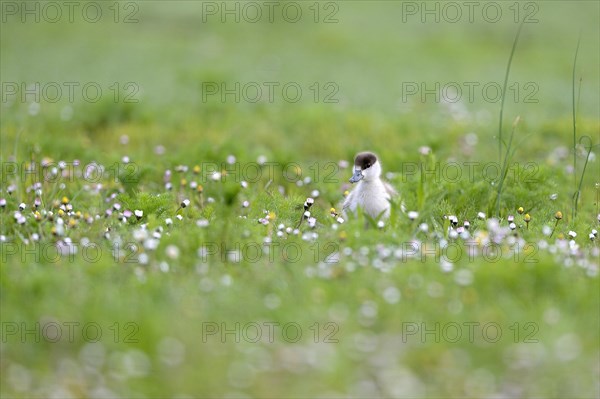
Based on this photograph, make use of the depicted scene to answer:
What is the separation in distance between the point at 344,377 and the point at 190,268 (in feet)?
5.37

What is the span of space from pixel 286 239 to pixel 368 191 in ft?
4.02

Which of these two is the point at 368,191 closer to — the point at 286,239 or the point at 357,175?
the point at 357,175

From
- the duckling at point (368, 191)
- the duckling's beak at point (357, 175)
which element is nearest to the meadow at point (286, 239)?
the duckling at point (368, 191)

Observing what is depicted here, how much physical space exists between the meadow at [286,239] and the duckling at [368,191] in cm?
30

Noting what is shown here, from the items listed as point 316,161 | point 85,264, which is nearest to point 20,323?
point 85,264

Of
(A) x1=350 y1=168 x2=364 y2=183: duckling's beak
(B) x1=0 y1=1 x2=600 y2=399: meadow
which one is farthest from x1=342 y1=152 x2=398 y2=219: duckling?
(B) x1=0 y1=1 x2=600 y2=399: meadow

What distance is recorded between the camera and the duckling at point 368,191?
7062mm

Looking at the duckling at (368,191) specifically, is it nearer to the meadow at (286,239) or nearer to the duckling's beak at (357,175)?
the duckling's beak at (357,175)

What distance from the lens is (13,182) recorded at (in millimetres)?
7957

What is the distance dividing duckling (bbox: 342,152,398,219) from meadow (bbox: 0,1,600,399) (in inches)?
11.8

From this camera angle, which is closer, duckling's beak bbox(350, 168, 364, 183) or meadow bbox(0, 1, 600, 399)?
meadow bbox(0, 1, 600, 399)

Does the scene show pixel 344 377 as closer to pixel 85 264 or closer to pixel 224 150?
pixel 85 264

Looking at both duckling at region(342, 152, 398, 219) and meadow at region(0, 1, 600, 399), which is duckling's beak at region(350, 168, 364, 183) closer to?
duckling at region(342, 152, 398, 219)

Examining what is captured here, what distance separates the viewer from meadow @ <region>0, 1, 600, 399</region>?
14.8ft
